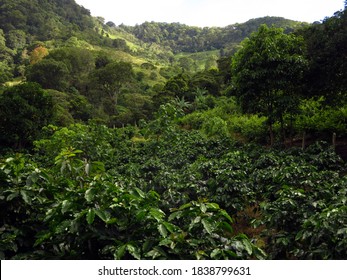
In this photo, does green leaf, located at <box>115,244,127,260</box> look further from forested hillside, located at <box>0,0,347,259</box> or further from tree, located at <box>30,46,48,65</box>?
tree, located at <box>30,46,48,65</box>

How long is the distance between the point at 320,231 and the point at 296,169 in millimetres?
2681

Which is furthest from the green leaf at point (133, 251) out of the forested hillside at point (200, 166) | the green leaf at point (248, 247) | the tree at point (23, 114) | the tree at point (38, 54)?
the tree at point (38, 54)

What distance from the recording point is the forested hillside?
2.62m

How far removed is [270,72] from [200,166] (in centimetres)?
463

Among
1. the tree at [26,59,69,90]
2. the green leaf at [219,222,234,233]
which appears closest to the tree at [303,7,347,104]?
the green leaf at [219,222,234,233]

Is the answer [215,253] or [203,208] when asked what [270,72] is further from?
[215,253]

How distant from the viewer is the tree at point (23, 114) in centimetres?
1819

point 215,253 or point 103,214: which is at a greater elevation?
point 103,214

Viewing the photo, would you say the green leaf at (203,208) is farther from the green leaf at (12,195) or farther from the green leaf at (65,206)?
the green leaf at (12,195)

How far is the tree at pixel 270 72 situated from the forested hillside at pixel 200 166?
4cm

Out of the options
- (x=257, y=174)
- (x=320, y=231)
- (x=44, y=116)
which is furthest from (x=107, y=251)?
(x=44, y=116)

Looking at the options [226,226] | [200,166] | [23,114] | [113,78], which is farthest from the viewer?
[113,78]

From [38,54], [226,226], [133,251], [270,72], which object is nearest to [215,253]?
[226,226]

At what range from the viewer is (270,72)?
34.1 feet
